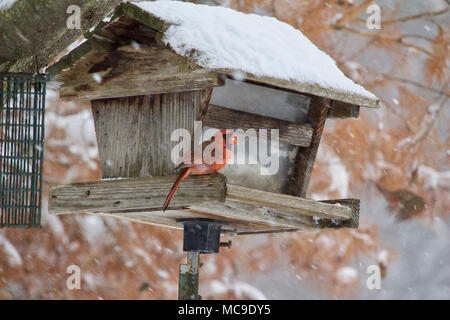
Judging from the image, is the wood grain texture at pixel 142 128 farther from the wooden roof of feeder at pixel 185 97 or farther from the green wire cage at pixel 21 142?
the green wire cage at pixel 21 142

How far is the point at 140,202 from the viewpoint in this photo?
3.02 m

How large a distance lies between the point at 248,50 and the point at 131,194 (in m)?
0.85

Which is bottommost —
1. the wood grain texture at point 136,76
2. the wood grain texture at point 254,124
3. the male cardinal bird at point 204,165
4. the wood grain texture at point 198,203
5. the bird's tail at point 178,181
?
the wood grain texture at point 198,203

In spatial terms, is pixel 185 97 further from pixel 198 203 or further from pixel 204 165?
pixel 198 203

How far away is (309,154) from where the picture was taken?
3.36 m

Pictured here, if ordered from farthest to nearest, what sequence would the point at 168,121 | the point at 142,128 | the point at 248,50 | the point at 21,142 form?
1. the point at 21,142
2. the point at 142,128
3. the point at 168,121
4. the point at 248,50

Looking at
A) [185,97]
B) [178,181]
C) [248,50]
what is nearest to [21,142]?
[185,97]

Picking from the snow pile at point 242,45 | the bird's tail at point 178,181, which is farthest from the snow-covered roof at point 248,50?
the bird's tail at point 178,181

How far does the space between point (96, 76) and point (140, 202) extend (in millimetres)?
719

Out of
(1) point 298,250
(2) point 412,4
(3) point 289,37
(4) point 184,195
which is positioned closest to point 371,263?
(1) point 298,250

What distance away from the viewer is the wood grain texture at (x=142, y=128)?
2.99m

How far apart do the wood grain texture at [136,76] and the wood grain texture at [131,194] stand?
0.41 m

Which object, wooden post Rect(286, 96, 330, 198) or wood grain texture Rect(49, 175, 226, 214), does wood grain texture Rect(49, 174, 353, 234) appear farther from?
wooden post Rect(286, 96, 330, 198)

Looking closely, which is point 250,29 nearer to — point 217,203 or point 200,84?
point 200,84
